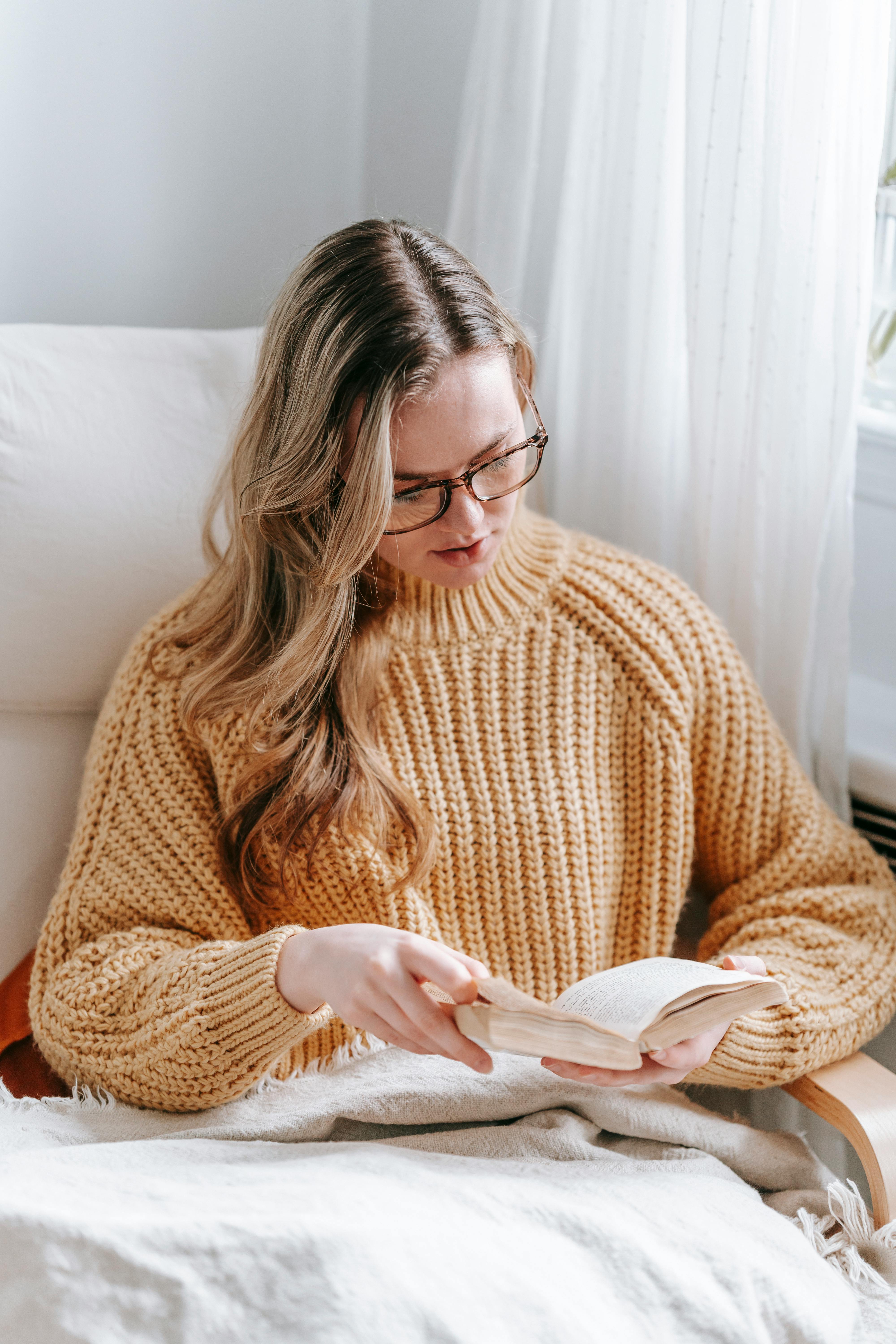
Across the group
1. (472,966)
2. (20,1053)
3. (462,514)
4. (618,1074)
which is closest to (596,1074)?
(618,1074)

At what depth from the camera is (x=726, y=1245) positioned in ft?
2.71

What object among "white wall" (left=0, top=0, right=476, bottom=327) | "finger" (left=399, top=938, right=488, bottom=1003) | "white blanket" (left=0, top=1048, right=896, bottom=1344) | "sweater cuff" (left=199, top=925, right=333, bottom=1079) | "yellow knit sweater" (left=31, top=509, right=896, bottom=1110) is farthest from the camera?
"white wall" (left=0, top=0, right=476, bottom=327)

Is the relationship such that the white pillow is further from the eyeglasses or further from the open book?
the open book

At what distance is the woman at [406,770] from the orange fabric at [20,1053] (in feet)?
0.21

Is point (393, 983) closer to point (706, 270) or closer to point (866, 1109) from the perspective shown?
point (866, 1109)

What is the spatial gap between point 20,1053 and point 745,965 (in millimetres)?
688

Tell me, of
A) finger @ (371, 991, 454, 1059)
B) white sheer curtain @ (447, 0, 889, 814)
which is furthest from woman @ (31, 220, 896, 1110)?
white sheer curtain @ (447, 0, 889, 814)

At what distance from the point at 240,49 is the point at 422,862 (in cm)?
109

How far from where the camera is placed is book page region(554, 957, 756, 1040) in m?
0.75

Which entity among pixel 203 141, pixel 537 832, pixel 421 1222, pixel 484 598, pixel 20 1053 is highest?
pixel 203 141

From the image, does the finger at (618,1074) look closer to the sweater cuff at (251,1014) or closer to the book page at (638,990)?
the book page at (638,990)

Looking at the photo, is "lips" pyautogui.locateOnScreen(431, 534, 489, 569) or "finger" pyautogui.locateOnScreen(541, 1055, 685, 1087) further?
"lips" pyautogui.locateOnScreen(431, 534, 489, 569)

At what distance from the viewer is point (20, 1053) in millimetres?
1127

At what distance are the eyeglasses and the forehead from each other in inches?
0.4
